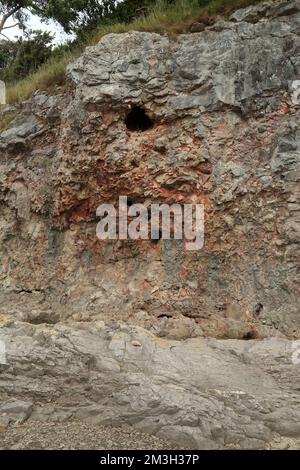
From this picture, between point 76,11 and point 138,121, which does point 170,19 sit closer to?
point 138,121

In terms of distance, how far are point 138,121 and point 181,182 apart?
1.91 metres

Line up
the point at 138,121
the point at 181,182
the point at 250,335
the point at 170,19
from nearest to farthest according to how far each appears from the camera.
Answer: the point at 250,335
the point at 181,182
the point at 138,121
the point at 170,19

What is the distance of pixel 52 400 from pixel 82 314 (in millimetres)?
2394

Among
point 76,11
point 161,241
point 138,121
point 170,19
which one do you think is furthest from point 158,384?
point 76,11

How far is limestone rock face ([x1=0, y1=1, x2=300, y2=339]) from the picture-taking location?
8.56 metres

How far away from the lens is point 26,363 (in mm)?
7512

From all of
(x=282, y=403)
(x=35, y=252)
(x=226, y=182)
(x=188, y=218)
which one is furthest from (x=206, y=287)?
(x=35, y=252)

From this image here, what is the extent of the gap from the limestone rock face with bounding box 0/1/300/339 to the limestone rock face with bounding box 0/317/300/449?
84cm

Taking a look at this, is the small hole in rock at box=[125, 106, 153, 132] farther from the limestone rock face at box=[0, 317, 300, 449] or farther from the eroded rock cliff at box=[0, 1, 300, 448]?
the limestone rock face at box=[0, 317, 300, 449]

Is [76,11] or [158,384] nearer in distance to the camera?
[158,384]

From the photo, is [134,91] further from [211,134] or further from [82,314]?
[82,314]

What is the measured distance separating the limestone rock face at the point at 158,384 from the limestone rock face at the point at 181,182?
0.84 m

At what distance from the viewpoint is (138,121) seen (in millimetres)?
10125
